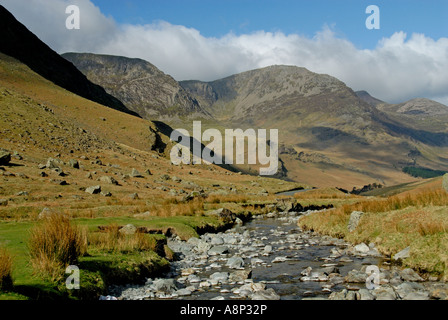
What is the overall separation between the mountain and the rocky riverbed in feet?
416

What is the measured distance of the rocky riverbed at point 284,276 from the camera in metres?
11.4

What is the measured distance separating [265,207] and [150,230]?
81.8 feet

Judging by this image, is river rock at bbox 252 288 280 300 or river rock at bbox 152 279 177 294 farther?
river rock at bbox 152 279 177 294

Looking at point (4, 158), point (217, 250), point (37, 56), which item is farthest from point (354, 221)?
point (37, 56)

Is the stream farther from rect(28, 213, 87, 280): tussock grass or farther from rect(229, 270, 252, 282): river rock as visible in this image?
rect(28, 213, 87, 280): tussock grass

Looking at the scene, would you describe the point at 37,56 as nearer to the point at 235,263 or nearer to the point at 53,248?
the point at 235,263

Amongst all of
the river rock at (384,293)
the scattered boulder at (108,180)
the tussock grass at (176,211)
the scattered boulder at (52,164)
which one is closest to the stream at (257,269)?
the river rock at (384,293)

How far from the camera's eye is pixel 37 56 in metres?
135

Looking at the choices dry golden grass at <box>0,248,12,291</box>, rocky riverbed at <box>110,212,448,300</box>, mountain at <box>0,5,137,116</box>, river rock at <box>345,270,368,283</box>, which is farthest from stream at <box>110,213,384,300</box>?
mountain at <box>0,5,137,116</box>

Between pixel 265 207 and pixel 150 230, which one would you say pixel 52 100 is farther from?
pixel 150 230

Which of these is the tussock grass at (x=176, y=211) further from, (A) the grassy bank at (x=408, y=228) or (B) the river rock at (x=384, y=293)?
(B) the river rock at (x=384, y=293)

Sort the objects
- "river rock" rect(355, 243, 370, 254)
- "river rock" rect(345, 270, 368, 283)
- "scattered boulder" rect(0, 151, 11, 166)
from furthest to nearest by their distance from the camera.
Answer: "scattered boulder" rect(0, 151, 11, 166)
"river rock" rect(355, 243, 370, 254)
"river rock" rect(345, 270, 368, 283)

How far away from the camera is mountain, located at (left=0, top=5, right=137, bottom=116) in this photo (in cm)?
12256

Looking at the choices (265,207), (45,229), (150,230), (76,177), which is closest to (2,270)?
(45,229)
